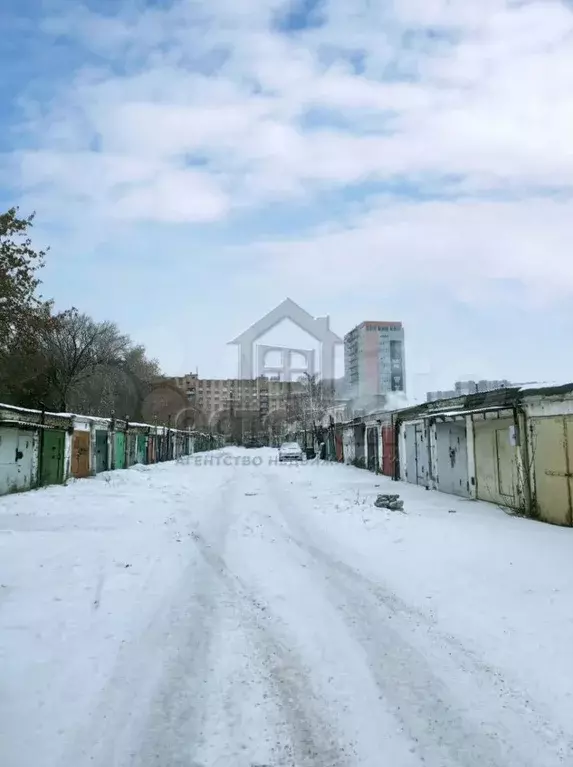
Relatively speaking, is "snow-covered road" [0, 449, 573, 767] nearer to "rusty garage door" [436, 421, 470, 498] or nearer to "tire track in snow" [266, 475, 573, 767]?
"tire track in snow" [266, 475, 573, 767]

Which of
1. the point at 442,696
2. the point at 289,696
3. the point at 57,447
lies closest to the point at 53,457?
the point at 57,447

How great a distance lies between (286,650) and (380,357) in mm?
103303

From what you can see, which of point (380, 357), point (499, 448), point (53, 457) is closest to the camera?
point (499, 448)

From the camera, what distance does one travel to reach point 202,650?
177 inches

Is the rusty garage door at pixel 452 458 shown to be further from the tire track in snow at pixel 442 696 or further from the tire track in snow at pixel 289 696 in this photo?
the tire track in snow at pixel 289 696

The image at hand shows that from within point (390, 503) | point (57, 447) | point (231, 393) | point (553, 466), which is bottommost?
point (390, 503)

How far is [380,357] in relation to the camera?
105688 millimetres

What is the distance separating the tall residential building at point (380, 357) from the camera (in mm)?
103938

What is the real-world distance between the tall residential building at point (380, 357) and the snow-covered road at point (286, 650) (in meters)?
95.7

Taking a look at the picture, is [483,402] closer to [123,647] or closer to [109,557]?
[109,557]

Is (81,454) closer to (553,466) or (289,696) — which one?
(553,466)

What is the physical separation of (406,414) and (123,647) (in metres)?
18.1

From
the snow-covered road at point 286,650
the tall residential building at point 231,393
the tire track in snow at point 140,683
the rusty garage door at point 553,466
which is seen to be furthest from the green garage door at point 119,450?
the tall residential building at point 231,393

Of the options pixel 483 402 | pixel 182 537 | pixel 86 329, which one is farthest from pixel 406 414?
pixel 86 329
